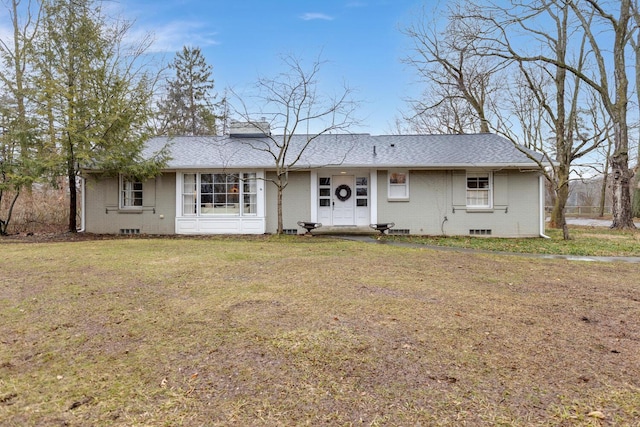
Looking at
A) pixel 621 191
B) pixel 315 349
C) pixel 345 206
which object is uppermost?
pixel 621 191

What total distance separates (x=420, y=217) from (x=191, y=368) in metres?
11.4

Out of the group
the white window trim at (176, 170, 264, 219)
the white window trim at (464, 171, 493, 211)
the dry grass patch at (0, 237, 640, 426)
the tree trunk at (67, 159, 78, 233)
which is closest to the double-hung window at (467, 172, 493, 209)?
the white window trim at (464, 171, 493, 211)

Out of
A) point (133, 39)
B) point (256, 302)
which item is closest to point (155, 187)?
point (133, 39)

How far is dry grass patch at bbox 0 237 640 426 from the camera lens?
2.24 m

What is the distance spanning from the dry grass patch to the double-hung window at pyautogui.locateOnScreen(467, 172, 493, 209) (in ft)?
23.4

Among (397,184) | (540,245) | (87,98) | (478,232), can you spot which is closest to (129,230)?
(87,98)

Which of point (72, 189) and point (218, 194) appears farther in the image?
point (218, 194)

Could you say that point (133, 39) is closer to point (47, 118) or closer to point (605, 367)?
point (47, 118)

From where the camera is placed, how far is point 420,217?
13055 mm

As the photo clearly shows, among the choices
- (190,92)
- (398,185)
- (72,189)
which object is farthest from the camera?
(190,92)

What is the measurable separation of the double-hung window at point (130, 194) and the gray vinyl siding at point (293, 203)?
16.6 feet

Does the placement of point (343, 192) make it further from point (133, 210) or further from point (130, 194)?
point (130, 194)

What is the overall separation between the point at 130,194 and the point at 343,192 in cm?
835

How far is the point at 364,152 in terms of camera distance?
1397 cm
